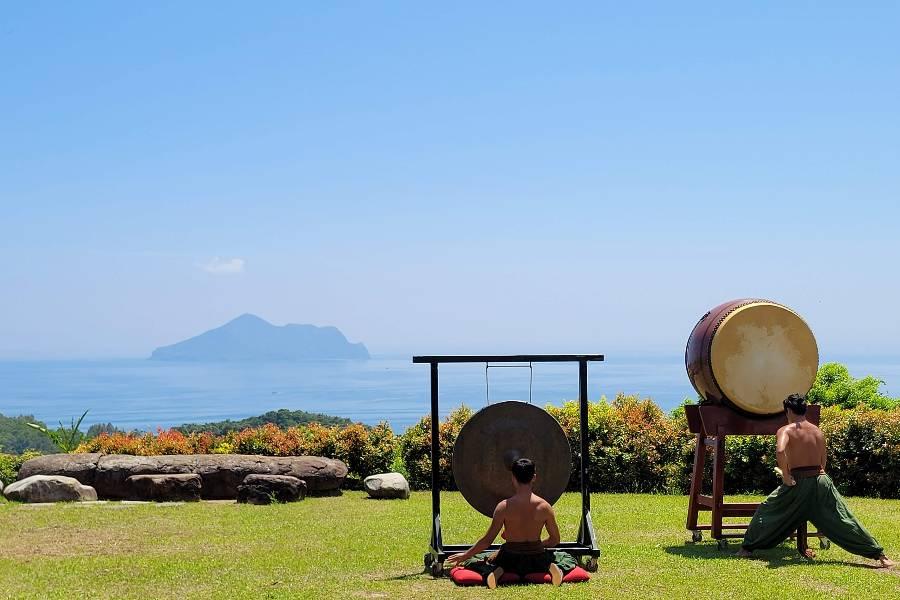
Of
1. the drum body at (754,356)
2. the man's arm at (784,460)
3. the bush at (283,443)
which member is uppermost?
the drum body at (754,356)

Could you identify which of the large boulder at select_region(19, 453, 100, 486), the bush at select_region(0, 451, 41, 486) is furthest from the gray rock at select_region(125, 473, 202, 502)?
the bush at select_region(0, 451, 41, 486)

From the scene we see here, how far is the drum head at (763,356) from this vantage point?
13500 millimetres

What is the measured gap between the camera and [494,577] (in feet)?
34.7

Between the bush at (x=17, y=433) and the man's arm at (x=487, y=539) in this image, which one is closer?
the man's arm at (x=487, y=539)

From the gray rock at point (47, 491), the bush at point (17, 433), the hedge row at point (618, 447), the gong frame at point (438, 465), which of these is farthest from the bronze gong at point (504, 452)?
the bush at point (17, 433)

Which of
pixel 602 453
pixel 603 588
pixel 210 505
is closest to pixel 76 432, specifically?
pixel 210 505

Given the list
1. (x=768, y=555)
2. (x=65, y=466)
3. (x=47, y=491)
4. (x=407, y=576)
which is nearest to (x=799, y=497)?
(x=768, y=555)

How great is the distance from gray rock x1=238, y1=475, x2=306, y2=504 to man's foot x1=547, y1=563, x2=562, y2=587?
9.02 metres

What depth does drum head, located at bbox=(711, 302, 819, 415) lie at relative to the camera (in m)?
13.5

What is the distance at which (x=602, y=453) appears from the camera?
2089 cm

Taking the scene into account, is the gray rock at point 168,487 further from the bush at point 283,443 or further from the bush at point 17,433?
the bush at point 17,433

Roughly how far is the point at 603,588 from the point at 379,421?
12.5 meters

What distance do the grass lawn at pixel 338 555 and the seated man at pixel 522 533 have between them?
34 centimetres

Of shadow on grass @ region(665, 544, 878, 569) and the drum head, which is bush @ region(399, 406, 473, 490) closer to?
shadow on grass @ region(665, 544, 878, 569)
